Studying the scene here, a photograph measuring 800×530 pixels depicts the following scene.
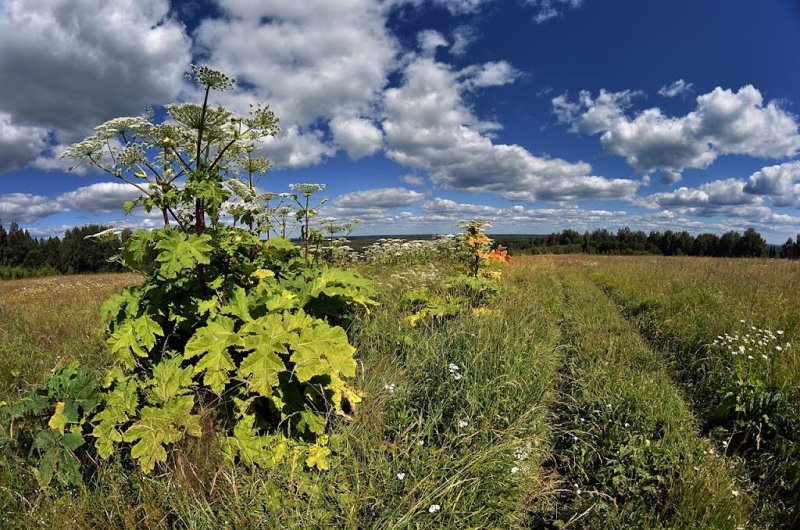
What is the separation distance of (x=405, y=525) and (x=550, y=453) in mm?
2036

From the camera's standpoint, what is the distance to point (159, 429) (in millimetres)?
2715

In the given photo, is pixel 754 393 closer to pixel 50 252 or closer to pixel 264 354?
pixel 264 354

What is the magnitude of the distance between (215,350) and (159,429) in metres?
0.59

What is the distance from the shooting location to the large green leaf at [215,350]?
112 inches

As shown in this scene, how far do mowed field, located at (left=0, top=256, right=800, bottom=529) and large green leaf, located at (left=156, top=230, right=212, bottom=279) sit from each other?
1.28 metres

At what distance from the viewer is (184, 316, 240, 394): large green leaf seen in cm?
285

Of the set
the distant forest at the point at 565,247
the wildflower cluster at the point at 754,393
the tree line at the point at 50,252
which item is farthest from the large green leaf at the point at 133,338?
the tree line at the point at 50,252

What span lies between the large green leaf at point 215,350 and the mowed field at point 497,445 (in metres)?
0.54

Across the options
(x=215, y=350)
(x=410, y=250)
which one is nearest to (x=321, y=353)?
(x=215, y=350)

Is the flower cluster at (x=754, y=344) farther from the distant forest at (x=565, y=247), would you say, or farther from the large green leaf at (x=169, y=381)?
the distant forest at (x=565, y=247)

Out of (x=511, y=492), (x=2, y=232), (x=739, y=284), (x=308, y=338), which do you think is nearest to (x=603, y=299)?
(x=739, y=284)

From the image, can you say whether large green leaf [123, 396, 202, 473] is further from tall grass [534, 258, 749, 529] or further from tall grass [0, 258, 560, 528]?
tall grass [534, 258, 749, 529]

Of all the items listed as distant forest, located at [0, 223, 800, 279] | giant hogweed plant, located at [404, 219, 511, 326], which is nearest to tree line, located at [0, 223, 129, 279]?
distant forest, located at [0, 223, 800, 279]

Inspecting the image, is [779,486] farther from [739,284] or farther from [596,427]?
[739,284]
